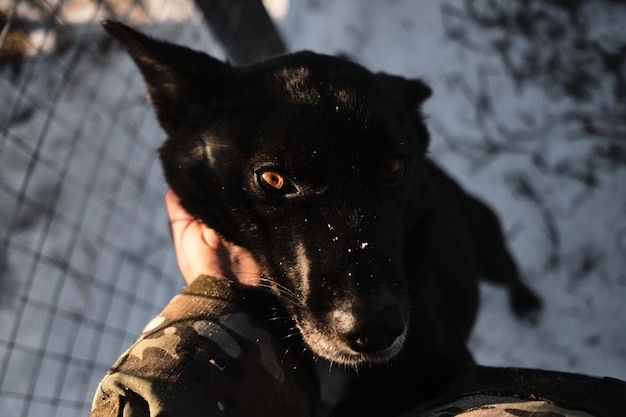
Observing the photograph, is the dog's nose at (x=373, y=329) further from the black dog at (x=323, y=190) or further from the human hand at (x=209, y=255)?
the human hand at (x=209, y=255)

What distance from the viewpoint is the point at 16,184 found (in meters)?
3.45

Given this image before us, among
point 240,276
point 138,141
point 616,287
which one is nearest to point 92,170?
point 138,141

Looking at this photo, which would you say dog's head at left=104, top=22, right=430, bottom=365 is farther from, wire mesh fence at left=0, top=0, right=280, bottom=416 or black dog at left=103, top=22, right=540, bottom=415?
wire mesh fence at left=0, top=0, right=280, bottom=416

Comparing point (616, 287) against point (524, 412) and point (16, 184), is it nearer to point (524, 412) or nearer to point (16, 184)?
point (524, 412)

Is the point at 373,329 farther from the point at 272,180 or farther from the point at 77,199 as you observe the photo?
the point at 77,199

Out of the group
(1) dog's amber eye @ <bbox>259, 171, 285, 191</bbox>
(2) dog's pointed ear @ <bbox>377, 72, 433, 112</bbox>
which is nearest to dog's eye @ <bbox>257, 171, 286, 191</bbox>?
(1) dog's amber eye @ <bbox>259, 171, 285, 191</bbox>

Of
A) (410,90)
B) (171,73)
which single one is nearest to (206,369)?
(171,73)

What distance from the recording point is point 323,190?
1.54 metres

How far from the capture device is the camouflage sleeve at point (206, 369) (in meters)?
1.22

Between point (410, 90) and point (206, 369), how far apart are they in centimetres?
130

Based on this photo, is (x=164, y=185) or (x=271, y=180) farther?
(x=164, y=185)

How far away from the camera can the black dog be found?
1.46 metres

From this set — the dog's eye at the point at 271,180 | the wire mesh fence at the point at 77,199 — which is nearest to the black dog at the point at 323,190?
the dog's eye at the point at 271,180

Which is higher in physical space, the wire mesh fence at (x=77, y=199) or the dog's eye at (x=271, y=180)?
the dog's eye at (x=271, y=180)
